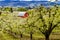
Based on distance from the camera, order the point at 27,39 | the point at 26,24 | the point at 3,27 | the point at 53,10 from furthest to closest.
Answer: the point at 27,39 < the point at 3,27 < the point at 26,24 < the point at 53,10

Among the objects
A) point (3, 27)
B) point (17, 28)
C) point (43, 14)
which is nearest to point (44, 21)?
point (43, 14)

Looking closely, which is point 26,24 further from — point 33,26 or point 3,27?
point 3,27

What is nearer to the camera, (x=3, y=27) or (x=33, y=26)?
(x=33, y=26)

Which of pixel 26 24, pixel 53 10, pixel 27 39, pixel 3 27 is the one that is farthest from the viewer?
pixel 27 39

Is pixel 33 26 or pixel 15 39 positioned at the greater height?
pixel 33 26

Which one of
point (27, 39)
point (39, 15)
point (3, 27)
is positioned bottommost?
point (27, 39)

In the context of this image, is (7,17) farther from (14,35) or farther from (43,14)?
(43,14)

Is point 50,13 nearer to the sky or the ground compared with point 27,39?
nearer to the sky

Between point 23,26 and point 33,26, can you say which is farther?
point 23,26

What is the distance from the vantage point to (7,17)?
27.9 m

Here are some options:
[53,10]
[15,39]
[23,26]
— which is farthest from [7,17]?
[53,10]

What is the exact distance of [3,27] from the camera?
1055 inches

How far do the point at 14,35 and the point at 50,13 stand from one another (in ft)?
31.5

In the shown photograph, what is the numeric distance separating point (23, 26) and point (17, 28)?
1.23 m
